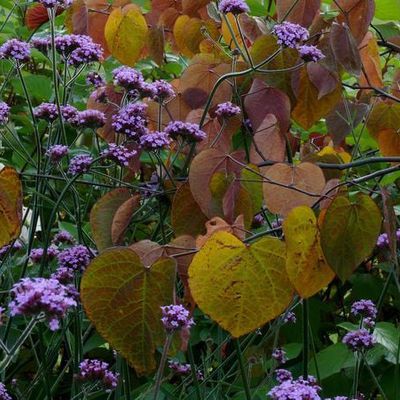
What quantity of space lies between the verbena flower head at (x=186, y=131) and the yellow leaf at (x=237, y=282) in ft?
1.48

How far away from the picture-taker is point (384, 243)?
189 cm

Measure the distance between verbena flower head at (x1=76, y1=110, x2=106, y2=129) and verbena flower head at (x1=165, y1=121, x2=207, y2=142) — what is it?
0.25 meters

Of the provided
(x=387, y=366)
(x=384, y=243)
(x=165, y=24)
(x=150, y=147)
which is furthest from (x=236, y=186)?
(x=387, y=366)

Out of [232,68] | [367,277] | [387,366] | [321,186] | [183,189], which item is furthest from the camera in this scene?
[367,277]

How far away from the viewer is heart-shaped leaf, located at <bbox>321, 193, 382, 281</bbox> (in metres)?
1.30

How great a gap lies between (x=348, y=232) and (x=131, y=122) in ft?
1.89

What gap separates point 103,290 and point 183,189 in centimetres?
35

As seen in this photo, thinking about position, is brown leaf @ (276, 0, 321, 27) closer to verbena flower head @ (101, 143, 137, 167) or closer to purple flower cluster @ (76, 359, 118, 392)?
verbena flower head @ (101, 143, 137, 167)

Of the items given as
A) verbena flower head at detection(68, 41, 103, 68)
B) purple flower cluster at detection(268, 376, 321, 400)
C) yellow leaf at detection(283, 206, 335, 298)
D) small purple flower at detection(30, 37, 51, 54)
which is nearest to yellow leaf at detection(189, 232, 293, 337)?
yellow leaf at detection(283, 206, 335, 298)

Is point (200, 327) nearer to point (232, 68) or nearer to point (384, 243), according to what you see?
point (384, 243)

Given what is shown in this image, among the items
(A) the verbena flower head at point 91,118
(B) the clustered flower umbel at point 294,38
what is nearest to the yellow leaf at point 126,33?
(A) the verbena flower head at point 91,118

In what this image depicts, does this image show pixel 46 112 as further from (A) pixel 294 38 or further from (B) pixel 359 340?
(B) pixel 359 340

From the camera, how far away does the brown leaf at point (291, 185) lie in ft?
4.59

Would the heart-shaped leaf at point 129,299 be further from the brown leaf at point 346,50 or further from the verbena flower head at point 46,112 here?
the verbena flower head at point 46,112
